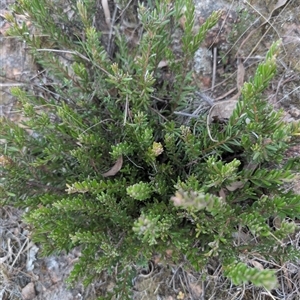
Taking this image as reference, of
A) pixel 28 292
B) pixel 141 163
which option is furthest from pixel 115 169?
pixel 28 292

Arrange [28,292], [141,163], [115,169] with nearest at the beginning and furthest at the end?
1. [115,169]
2. [141,163]
3. [28,292]

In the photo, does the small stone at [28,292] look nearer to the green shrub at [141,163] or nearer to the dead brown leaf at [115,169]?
the green shrub at [141,163]

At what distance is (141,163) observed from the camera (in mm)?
2357

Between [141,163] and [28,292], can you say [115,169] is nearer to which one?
[141,163]

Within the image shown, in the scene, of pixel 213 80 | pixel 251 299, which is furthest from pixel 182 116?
pixel 251 299

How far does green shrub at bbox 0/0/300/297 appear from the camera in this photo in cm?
185

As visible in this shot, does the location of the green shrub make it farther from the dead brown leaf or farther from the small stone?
the small stone

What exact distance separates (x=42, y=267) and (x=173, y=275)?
0.98 meters

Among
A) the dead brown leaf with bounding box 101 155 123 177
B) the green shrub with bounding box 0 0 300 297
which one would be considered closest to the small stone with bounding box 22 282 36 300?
the green shrub with bounding box 0 0 300 297

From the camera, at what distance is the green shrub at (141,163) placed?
1854mm

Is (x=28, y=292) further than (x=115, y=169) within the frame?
Yes

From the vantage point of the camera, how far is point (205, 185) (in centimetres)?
193

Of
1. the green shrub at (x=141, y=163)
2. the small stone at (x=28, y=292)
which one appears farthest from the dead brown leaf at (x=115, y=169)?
the small stone at (x=28, y=292)

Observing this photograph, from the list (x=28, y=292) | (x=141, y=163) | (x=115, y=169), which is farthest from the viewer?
(x=28, y=292)
